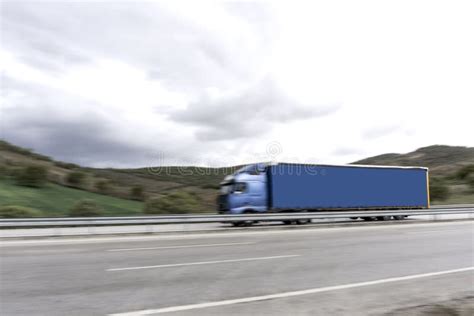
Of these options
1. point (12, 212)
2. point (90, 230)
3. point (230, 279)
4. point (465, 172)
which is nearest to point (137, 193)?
point (12, 212)

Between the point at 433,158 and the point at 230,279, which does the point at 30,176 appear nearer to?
the point at 230,279

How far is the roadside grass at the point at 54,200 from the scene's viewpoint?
82.5ft

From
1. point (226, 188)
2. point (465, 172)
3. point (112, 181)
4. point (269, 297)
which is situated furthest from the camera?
point (465, 172)

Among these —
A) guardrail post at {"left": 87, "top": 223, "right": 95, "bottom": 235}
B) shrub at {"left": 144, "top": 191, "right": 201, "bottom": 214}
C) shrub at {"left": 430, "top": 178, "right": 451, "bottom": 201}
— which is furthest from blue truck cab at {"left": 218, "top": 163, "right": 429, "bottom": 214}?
shrub at {"left": 430, "top": 178, "right": 451, "bottom": 201}

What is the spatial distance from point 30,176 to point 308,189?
61.9ft

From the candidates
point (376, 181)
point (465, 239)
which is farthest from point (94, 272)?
point (376, 181)

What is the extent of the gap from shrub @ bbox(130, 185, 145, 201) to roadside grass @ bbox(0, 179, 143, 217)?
5.87 ft

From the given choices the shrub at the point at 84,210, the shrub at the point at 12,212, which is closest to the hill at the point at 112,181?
the shrub at the point at 84,210

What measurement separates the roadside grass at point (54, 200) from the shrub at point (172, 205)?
1.21 m

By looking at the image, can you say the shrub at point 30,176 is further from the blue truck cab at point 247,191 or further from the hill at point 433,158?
the hill at point 433,158

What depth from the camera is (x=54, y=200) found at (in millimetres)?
27391

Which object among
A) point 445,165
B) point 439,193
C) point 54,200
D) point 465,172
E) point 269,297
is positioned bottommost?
point 269,297

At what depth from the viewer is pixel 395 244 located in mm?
13070

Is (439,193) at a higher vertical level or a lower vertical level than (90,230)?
higher
